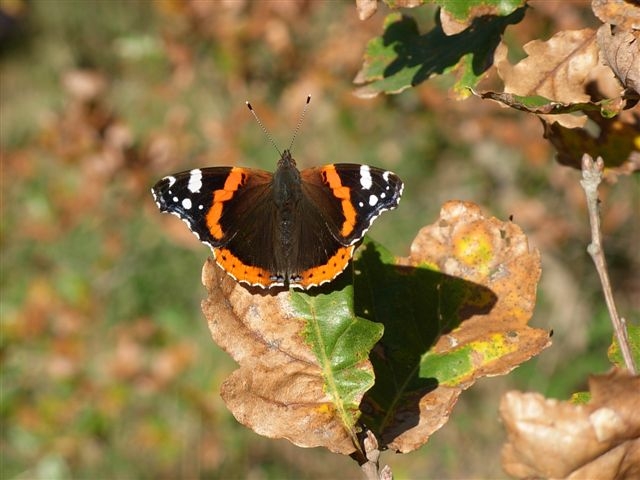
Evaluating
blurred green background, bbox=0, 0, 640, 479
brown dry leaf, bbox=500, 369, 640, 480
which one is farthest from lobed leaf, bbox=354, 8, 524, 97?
blurred green background, bbox=0, 0, 640, 479

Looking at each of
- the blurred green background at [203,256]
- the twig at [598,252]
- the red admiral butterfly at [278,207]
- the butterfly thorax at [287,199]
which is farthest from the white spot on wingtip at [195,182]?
the blurred green background at [203,256]

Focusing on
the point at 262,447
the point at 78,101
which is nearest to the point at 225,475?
the point at 262,447

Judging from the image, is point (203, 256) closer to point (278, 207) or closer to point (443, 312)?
point (278, 207)

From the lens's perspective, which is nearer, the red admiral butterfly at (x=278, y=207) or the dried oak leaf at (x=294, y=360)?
the dried oak leaf at (x=294, y=360)

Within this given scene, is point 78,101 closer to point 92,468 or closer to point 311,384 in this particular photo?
point 92,468

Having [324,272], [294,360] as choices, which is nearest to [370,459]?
[294,360]

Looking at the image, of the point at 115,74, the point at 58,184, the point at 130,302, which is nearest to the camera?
the point at 130,302

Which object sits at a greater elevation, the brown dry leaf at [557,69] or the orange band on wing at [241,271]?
the brown dry leaf at [557,69]

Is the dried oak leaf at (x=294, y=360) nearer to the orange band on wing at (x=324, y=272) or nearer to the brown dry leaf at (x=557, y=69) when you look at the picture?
the orange band on wing at (x=324, y=272)
